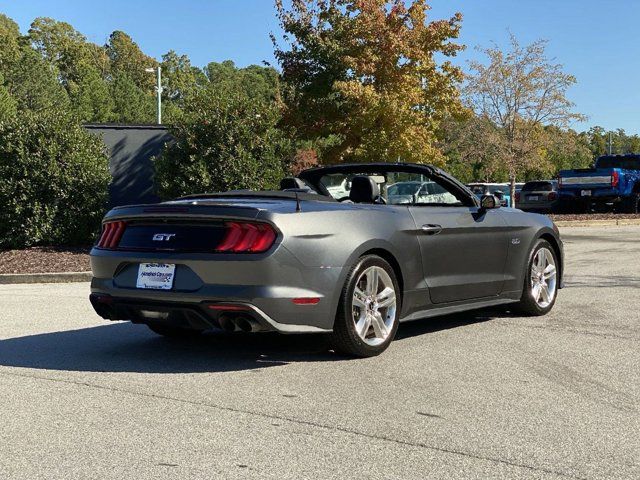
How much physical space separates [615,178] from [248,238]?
25309mm

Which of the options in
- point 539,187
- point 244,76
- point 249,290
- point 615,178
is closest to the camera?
point 249,290

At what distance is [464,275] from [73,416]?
12.0 feet

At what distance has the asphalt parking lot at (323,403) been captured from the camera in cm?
376

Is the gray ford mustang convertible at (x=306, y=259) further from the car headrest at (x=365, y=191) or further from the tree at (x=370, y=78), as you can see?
the tree at (x=370, y=78)

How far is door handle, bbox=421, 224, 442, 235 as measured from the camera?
6609mm

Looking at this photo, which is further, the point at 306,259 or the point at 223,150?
the point at 223,150

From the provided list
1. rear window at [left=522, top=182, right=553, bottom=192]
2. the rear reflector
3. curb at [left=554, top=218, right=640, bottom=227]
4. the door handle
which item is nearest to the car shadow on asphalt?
the rear reflector

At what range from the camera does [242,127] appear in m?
16.5

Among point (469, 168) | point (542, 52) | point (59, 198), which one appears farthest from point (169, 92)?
point (59, 198)

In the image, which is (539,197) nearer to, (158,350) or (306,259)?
(158,350)

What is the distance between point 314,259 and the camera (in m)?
5.70

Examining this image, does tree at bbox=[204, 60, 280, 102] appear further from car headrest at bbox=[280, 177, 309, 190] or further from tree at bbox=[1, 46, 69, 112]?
car headrest at bbox=[280, 177, 309, 190]

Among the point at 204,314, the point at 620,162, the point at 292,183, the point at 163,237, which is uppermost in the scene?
the point at 620,162

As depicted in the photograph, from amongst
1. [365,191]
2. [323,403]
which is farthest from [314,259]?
[323,403]
